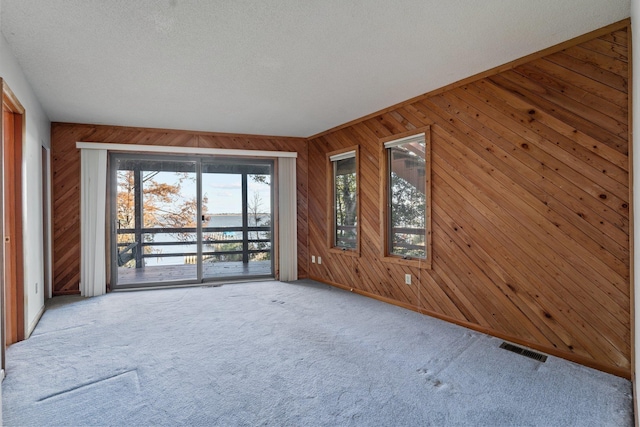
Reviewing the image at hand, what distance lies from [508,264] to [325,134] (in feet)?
10.7

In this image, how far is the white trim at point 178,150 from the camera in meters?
4.53

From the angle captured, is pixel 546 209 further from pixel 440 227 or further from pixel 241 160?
pixel 241 160

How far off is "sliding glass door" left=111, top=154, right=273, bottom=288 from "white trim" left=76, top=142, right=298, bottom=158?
156 mm

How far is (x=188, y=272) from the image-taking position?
5.23 m

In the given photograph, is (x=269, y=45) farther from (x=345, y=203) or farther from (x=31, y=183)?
(x=31, y=183)

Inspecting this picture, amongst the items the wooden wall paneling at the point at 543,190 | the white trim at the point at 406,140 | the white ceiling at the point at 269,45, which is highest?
the white ceiling at the point at 269,45

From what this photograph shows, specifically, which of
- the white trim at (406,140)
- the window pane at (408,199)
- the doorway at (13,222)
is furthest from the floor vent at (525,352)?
the doorway at (13,222)

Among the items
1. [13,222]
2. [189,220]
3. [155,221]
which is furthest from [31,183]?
[189,220]

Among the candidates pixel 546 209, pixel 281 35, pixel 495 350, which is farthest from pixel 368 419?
pixel 281 35

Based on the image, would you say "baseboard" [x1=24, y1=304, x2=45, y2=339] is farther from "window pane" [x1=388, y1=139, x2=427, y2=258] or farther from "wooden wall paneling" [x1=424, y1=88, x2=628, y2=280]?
"wooden wall paneling" [x1=424, y1=88, x2=628, y2=280]

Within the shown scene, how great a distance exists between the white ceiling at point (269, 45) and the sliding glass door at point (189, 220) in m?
1.37

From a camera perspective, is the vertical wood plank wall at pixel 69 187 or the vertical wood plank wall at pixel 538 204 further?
the vertical wood plank wall at pixel 69 187

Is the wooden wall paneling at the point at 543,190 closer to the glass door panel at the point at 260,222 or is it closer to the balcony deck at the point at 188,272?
the glass door panel at the point at 260,222

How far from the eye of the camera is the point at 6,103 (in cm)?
261
